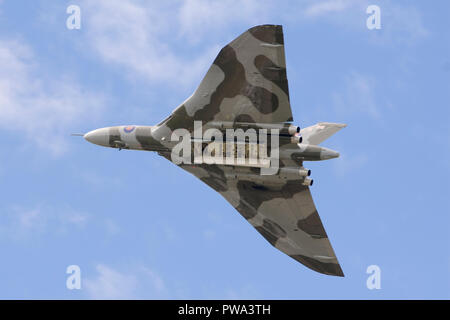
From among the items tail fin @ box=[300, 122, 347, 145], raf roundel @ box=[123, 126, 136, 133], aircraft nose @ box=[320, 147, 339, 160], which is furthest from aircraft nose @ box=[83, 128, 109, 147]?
aircraft nose @ box=[320, 147, 339, 160]

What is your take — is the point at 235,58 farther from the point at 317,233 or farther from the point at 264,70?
the point at 317,233

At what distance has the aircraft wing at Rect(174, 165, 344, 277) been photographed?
154 ft

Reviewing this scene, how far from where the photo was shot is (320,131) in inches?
1806

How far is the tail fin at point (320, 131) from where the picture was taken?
149 feet

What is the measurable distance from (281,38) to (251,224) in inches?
469

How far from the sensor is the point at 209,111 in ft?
146

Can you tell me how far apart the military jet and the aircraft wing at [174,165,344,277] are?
6cm

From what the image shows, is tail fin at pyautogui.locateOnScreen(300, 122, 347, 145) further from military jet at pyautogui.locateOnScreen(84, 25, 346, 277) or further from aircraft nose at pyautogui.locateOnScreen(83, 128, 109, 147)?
aircraft nose at pyautogui.locateOnScreen(83, 128, 109, 147)

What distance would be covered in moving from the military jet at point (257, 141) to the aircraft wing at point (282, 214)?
58mm

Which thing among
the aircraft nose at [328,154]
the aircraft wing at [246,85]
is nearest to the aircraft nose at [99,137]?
the aircraft wing at [246,85]

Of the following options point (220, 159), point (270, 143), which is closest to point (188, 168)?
point (220, 159)

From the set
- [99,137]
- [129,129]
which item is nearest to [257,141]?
[129,129]

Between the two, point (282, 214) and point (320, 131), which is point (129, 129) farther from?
point (320, 131)

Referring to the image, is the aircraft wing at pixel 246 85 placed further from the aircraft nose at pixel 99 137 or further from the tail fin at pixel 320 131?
the aircraft nose at pixel 99 137
